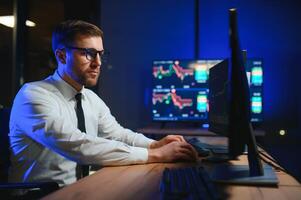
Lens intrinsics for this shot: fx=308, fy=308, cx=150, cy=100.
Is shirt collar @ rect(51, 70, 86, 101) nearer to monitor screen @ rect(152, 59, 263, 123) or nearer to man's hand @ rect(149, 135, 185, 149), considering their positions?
man's hand @ rect(149, 135, 185, 149)

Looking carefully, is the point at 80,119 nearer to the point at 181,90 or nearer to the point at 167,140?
the point at 167,140

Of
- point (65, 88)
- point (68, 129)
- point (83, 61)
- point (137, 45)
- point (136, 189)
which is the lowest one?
point (136, 189)

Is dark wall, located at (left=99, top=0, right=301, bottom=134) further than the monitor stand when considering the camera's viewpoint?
Yes

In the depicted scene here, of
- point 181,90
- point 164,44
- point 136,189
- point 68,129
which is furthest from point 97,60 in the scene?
point 164,44

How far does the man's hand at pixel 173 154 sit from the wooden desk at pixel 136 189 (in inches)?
7.4

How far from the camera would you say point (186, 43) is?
3084 mm

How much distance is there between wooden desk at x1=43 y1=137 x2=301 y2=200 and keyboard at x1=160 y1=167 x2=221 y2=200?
3 cm

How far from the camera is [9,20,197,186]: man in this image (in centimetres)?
118

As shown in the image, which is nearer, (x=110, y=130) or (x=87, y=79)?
(x=87, y=79)

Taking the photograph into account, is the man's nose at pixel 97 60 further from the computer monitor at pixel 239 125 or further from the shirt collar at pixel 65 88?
the computer monitor at pixel 239 125

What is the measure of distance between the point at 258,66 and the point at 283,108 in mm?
521

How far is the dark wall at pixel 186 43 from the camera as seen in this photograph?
288cm

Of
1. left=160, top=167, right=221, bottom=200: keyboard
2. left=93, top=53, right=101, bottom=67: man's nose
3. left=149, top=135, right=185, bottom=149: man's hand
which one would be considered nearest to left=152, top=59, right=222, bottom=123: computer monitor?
left=149, top=135, right=185, bottom=149: man's hand

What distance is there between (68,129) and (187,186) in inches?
23.2
